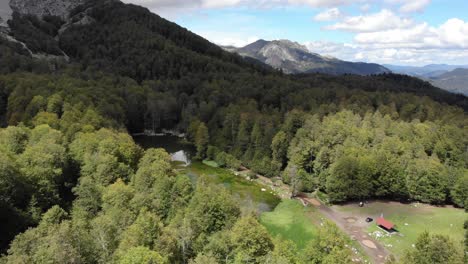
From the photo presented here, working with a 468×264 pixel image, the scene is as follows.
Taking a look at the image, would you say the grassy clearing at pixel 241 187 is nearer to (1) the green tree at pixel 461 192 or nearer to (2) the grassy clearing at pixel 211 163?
(2) the grassy clearing at pixel 211 163

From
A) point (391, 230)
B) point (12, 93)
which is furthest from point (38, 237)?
point (12, 93)

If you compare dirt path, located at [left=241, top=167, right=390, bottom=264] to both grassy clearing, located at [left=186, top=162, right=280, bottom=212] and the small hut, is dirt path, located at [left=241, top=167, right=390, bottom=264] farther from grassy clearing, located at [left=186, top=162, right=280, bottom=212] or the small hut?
grassy clearing, located at [left=186, top=162, right=280, bottom=212]

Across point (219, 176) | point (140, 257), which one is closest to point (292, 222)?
point (219, 176)

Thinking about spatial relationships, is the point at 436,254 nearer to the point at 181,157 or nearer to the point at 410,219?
the point at 410,219

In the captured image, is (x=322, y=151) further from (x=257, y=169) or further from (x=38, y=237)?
(x=38, y=237)

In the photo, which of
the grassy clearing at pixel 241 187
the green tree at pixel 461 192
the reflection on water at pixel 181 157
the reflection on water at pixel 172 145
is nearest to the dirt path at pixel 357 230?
the grassy clearing at pixel 241 187

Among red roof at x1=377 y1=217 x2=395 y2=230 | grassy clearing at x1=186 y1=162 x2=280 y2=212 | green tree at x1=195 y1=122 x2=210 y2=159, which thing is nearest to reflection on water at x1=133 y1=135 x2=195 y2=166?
green tree at x1=195 y1=122 x2=210 y2=159
